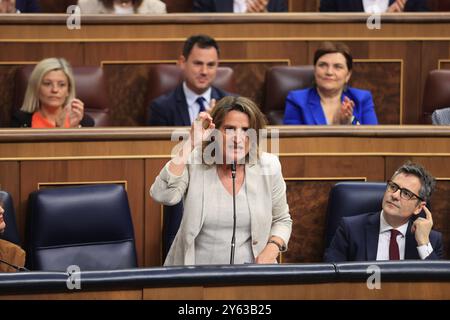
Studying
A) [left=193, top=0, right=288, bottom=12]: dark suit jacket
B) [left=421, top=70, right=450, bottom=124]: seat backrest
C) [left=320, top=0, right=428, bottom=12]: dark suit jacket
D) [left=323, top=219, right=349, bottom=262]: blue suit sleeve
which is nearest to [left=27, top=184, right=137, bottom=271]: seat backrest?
[left=323, top=219, right=349, bottom=262]: blue suit sleeve

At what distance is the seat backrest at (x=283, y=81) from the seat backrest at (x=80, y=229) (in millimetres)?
704

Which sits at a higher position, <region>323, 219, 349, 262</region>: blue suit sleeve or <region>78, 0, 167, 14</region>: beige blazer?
<region>78, 0, 167, 14</region>: beige blazer

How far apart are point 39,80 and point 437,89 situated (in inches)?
36.5

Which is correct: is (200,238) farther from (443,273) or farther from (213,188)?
(443,273)

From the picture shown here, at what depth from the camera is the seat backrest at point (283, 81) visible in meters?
2.43

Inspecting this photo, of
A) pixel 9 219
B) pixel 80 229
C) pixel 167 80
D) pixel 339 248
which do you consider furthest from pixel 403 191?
pixel 167 80

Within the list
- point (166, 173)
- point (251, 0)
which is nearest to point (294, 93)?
point (251, 0)

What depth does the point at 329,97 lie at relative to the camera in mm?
2344

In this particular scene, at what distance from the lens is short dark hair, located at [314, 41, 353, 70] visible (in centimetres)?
235

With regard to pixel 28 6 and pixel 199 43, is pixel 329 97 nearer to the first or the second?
pixel 199 43

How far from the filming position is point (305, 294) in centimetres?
131

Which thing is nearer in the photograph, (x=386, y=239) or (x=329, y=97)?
(x=386, y=239)

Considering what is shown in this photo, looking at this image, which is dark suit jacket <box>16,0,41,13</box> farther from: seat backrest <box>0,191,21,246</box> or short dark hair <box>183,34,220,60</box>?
seat backrest <box>0,191,21,246</box>

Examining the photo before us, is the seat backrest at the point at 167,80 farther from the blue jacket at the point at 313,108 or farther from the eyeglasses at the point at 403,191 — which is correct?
the eyeglasses at the point at 403,191
